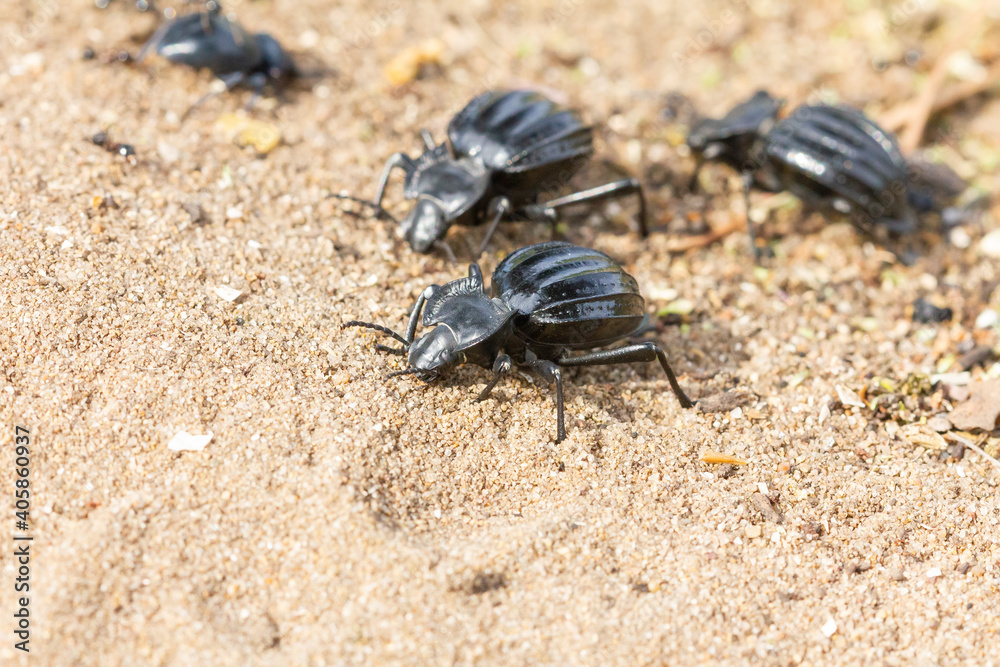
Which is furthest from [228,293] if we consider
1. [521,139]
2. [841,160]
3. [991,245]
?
[991,245]

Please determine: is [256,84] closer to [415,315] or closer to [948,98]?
[415,315]

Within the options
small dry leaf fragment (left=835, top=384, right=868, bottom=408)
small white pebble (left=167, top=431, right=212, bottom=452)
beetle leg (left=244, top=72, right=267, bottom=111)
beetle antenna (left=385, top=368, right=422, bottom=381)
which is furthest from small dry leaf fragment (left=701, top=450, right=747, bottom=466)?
beetle leg (left=244, top=72, right=267, bottom=111)

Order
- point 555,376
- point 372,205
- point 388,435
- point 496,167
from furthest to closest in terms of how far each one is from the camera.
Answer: point 496,167 → point 372,205 → point 555,376 → point 388,435

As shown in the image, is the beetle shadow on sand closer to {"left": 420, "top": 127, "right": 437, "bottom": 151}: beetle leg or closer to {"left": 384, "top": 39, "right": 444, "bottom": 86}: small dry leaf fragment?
{"left": 420, "top": 127, "right": 437, "bottom": 151}: beetle leg

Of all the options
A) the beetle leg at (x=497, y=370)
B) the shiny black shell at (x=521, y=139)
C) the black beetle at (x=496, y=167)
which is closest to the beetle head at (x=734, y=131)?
the black beetle at (x=496, y=167)

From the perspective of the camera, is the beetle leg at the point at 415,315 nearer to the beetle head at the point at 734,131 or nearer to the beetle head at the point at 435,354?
the beetle head at the point at 435,354

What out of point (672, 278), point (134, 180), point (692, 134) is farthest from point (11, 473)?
point (692, 134)

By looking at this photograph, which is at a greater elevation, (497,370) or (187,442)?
(497,370)
